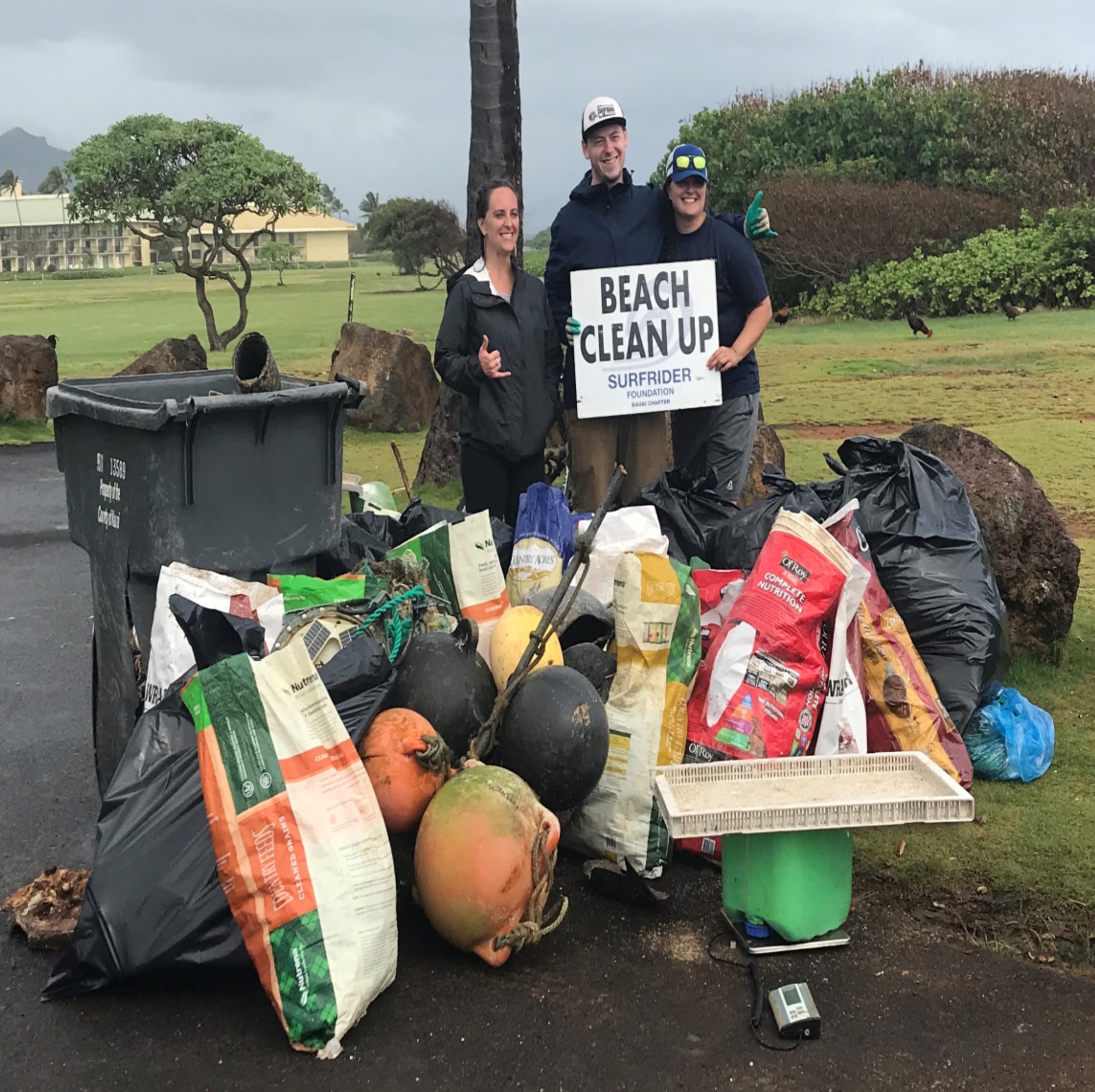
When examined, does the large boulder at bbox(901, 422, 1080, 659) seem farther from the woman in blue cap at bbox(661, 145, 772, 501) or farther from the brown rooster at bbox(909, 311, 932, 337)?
the brown rooster at bbox(909, 311, 932, 337)

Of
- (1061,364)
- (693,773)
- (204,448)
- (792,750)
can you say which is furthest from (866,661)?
(1061,364)

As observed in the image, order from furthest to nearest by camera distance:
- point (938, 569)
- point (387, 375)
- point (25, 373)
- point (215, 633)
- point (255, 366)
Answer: point (25, 373) → point (387, 375) → point (938, 569) → point (255, 366) → point (215, 633)

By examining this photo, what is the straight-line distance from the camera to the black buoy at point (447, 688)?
3.43 meters

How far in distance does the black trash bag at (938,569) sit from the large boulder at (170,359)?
415 inches

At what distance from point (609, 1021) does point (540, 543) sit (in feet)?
6.59

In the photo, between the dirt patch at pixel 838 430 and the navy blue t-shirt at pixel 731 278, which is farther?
the dirt patch at pixel 838 430

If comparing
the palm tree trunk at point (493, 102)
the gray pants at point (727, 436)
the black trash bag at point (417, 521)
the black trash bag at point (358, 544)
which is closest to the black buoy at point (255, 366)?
the black trash bag at point (358, 544)

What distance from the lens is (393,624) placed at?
141 inches

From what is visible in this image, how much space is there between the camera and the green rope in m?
3.53

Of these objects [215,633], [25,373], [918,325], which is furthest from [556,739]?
[918,325]

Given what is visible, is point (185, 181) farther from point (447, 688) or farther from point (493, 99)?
point (447, 688)

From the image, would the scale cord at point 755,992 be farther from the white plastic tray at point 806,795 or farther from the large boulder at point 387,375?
the large boulder at point 387,375

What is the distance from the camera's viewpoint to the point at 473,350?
4820mm

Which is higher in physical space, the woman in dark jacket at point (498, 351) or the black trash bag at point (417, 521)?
the woman in dark jacket at point (498, 351)
